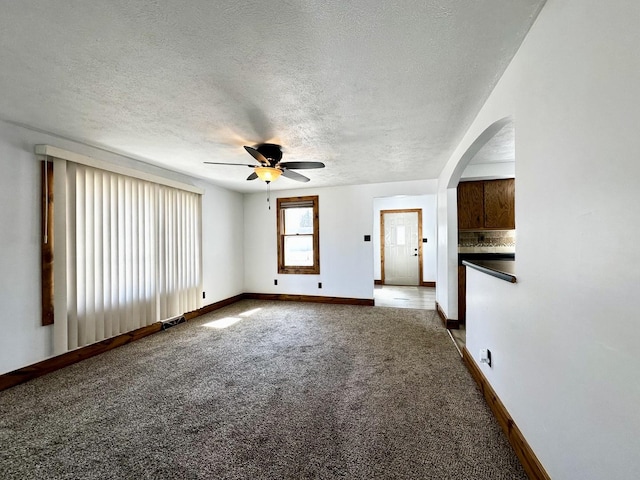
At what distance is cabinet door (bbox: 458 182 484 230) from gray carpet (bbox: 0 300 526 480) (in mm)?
1957

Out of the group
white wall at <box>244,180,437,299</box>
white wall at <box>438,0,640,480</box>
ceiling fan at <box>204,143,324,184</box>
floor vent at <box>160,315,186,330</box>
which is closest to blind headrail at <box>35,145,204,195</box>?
ceiling fan at <box>204,143,324,184</box>

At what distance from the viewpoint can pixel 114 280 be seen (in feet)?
10.4

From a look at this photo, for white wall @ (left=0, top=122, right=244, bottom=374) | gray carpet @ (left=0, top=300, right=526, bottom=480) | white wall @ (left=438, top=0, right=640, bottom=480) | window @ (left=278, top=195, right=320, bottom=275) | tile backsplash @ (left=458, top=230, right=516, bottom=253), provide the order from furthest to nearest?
window @ (left=278, top=195, right=320, bottom=275)
tile backsplash @ (left=458, top=230, right=516, bottom=253)
white wall @ (left=0, top=122, right=244, bottom=374)
gray carpet @ (left=0, top=300, right=526, bottom=480)
white wall @ (left=438, top=0, right=640, bottom=480)

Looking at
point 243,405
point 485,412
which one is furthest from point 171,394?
point 485,412

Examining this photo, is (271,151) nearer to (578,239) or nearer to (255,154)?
(255,154)

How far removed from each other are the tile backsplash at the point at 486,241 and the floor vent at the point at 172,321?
458 cm

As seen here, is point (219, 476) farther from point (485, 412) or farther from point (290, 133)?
point (290, 133)

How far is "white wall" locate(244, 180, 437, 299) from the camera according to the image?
16.5 feet

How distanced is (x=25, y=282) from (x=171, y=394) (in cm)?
176

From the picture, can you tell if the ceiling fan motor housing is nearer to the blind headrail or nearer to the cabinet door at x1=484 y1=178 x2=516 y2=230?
the blind headrail

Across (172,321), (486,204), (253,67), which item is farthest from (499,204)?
(172,321)

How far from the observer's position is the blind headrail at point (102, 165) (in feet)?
8.30

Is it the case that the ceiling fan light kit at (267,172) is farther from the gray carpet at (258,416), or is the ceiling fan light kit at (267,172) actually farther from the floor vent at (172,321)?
the floor vent at (172,321)

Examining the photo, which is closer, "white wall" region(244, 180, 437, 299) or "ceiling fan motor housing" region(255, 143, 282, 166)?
"ceiling fan motor housing" region(255, 143, 282, 166)
